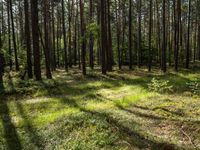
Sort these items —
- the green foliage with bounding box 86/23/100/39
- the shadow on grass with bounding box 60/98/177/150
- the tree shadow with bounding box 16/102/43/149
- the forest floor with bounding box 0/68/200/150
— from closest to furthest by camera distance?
1. the shadow on grass with bounding box 60/98/177/150
2. the forest floor with bounding box 0/68/200/150
3. the tree shadow with bounding box 16/102/43/149
4. the green foliage with bounding box 86/23/100/39

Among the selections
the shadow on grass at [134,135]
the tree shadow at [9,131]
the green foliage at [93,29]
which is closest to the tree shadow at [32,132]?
the tree shadow at [9,131]

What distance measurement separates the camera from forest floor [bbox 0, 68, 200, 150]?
9.65 m

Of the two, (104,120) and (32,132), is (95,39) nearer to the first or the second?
(104,120)

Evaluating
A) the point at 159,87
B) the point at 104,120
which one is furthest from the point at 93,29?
the point at 104,120

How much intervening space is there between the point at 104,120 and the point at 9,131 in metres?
3.18

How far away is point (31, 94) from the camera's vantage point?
61.7 ft

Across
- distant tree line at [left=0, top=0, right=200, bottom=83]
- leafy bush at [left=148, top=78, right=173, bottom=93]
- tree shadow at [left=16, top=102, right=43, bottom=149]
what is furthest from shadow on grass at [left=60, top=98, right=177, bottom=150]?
distant tree line at [left=0, top=0, right=200, bottom=83]

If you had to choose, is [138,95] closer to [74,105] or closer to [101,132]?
[74,105]

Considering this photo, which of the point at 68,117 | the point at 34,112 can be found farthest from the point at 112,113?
the point at 34,112

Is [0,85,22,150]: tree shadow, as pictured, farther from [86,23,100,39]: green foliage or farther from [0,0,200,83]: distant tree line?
[86,23,100,39]: green foliage

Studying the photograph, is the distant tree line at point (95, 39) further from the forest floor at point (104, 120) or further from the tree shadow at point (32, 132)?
the tree shadow at point (32, 132)

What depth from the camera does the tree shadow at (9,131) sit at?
1015 cm

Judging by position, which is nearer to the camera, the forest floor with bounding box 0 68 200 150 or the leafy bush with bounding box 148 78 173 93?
the forest floor with bounding box 0 68 200 150

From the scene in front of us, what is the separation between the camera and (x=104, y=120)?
11250 mm
